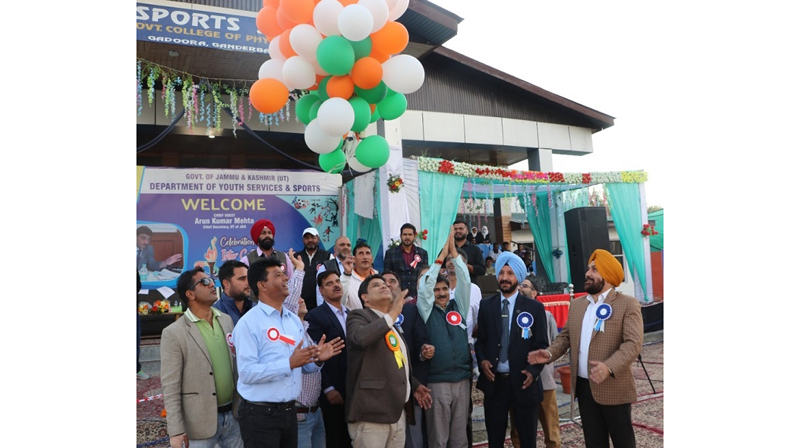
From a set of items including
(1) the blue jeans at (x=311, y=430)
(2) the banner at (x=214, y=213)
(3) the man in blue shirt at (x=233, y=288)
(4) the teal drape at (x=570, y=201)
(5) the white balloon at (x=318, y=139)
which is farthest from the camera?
(4) the teal drape at (x=570, y=201)

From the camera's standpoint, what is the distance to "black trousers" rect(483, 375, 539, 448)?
3613mm

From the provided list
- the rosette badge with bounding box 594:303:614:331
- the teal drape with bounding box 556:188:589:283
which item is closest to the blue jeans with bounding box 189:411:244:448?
the rosette badge with bounding box 594:303:614:331

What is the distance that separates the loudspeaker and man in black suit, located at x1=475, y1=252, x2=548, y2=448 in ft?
18.3

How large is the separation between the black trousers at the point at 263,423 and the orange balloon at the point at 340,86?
2394 mm

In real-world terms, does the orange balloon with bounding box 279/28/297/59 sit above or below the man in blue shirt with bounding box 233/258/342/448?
above

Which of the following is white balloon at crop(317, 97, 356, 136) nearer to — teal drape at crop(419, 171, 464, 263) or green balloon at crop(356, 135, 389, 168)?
green balloon at crop(356, 135, 389, 168)

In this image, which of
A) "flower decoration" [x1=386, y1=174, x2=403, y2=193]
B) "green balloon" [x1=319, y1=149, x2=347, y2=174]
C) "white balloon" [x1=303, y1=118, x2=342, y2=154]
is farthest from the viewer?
"flower decoration" [x1=386, y1=174, x2=403, y2=193]

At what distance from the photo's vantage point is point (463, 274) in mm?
3854

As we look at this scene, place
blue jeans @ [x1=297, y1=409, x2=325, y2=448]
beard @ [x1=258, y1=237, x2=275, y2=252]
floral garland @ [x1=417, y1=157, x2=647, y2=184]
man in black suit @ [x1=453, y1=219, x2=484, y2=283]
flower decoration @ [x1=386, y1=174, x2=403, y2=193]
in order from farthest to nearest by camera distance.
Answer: floral garland @ [x1=417, y1=157, x2=647, y2=184], flower decoration @ [x1=386, y1=174, x2=403, y2=193], man in black suit @ [x1=453, y1=219, x2=484, y2=283], beard @ [x1=258, y1=237, x2=275, y2=252], blue jeans @ [x1=297, y1=409, x2=325, y2=448]

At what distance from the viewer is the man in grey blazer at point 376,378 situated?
115 inches

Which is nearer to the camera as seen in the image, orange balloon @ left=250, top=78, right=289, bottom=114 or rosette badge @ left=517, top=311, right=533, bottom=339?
rosette badge @ left=517, top=311, right=533, bottom=339

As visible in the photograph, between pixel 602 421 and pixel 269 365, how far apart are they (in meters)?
2.12

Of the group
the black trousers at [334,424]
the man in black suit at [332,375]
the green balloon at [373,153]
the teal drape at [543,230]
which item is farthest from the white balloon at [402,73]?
the teal drape at [543,230]

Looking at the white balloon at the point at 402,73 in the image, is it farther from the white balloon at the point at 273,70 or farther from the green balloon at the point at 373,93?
the white balloon at the point at 273,70
